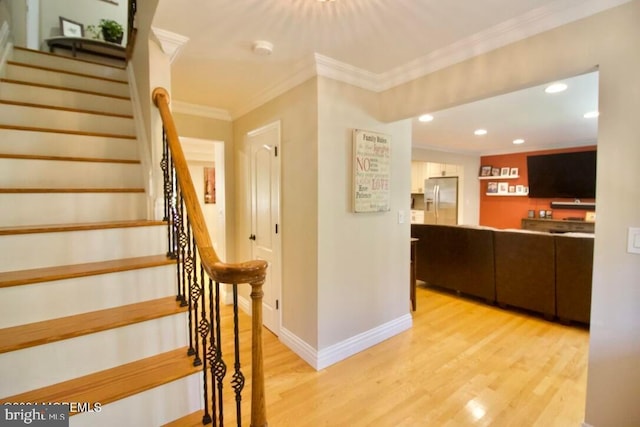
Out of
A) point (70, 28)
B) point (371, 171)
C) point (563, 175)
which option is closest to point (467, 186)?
point (563, 175)

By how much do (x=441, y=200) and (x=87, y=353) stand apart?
683cm

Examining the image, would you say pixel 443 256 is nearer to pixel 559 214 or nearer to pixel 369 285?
pixel 369 285

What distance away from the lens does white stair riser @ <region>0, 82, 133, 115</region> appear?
2230 mm

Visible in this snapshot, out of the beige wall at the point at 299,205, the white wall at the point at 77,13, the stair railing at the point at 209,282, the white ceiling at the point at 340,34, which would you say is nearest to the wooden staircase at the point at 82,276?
the stair railing at the point at 209,282

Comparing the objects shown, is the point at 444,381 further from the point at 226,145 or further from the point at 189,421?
the point at 226,145

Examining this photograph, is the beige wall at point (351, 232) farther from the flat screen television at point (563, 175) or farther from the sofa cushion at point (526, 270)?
the flat screen television at point (563, 175)

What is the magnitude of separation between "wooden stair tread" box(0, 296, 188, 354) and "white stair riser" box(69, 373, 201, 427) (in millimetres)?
306

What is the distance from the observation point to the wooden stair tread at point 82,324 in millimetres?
1160

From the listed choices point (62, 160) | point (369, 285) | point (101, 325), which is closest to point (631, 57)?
point (369, 285)

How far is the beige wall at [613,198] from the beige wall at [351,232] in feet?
4.45

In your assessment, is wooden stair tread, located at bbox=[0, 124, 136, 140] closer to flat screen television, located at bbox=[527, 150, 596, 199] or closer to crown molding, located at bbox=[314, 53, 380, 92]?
crown molding, located at bbox=[314, 53, 380, 92]

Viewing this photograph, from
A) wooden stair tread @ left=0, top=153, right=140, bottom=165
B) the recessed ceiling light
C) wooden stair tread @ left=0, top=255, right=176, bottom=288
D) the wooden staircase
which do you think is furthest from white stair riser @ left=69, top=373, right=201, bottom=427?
the recessed ceiling light

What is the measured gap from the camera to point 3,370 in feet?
3.63

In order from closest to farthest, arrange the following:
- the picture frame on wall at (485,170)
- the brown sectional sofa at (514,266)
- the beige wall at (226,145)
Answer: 1. the brown sectional sofa at (514,266)
2. the beige wall at (226,145)
3. the picture frame on wall at (485,170)
